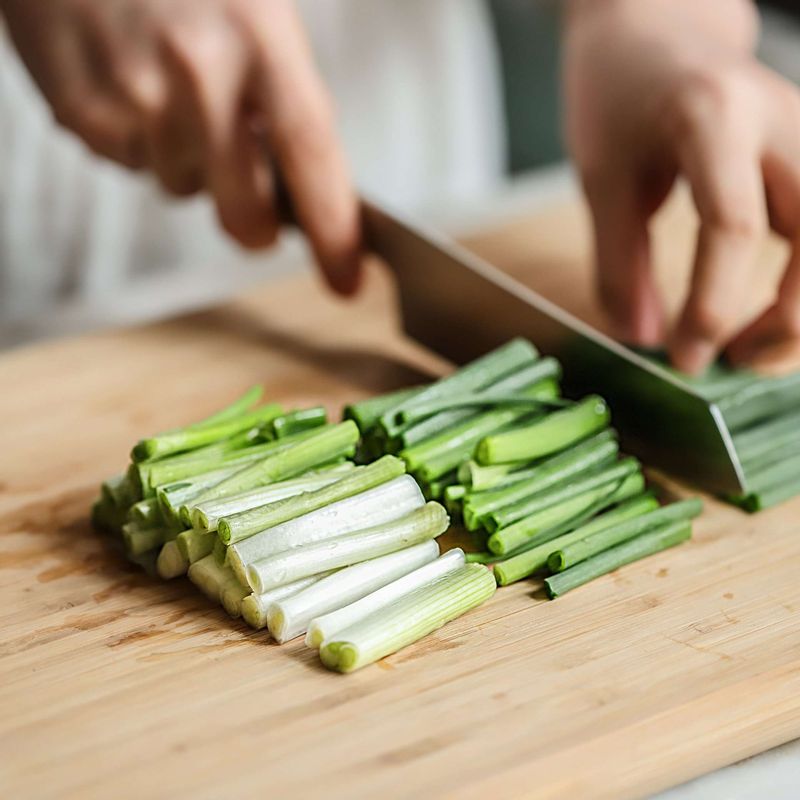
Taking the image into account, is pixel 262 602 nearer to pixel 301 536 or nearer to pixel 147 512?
pixel 301 536

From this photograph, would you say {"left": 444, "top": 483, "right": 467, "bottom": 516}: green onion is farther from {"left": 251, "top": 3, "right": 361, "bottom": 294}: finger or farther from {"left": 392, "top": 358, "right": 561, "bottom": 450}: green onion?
{"left": 251, "top": 3, "right": 361, "bottom": 294}: finger

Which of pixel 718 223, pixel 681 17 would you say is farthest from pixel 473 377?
pixel 681 17

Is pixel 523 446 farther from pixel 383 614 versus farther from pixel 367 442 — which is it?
pixel 383 614

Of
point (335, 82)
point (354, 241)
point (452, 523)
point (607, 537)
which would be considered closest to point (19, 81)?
point (335, 82)

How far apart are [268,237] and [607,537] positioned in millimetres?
1450

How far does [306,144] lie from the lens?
2.99m

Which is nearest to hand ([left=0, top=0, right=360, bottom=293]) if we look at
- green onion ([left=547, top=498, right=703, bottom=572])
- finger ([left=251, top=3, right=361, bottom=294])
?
finger ([left=251, top=3, right=361, bottom=294])

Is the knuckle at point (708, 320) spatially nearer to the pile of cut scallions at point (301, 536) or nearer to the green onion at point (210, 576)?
the pile of cut scallions at point (301, 536)

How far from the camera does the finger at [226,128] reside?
2.87 metres

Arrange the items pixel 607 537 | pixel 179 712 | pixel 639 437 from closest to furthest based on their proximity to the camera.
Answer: pixel 179 712, pixel 607 537, pixel 639 437

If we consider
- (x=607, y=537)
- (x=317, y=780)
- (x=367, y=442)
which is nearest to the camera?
(x=317, y=780)

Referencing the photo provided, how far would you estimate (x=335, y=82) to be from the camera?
4.34m

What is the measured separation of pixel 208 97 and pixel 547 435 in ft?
4.12

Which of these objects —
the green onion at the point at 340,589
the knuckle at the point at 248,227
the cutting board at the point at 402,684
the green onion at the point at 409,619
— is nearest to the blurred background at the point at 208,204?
the knuckle at the point at 248,227
